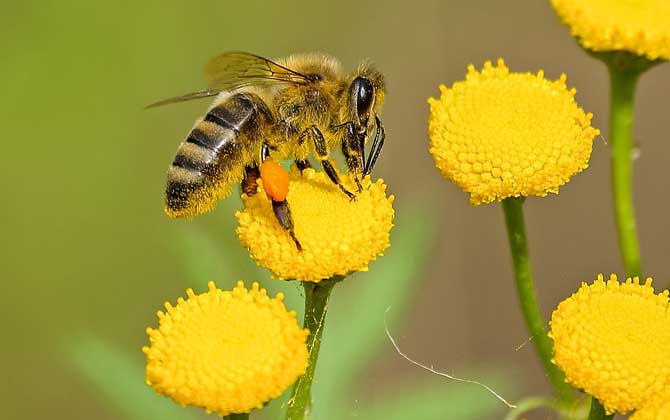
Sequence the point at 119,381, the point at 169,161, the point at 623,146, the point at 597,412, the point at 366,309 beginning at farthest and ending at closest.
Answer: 1. the point at 169,161
2. the point at 366,309
3. the point at 119,381
4. the point at 623,146
5. the point at 597,412

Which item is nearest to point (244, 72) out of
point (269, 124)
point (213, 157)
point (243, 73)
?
point (243, 73)

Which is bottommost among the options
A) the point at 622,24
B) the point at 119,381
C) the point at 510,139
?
the point at 119,381

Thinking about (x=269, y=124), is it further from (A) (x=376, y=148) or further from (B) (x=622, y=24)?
(B) (x=622, y=24)

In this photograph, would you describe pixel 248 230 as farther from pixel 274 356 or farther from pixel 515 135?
pixel 515 135

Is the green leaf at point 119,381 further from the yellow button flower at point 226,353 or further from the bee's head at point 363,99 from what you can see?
the bee's head at point 363,99

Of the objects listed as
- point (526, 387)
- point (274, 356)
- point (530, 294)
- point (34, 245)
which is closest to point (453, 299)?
point (526, 387)
